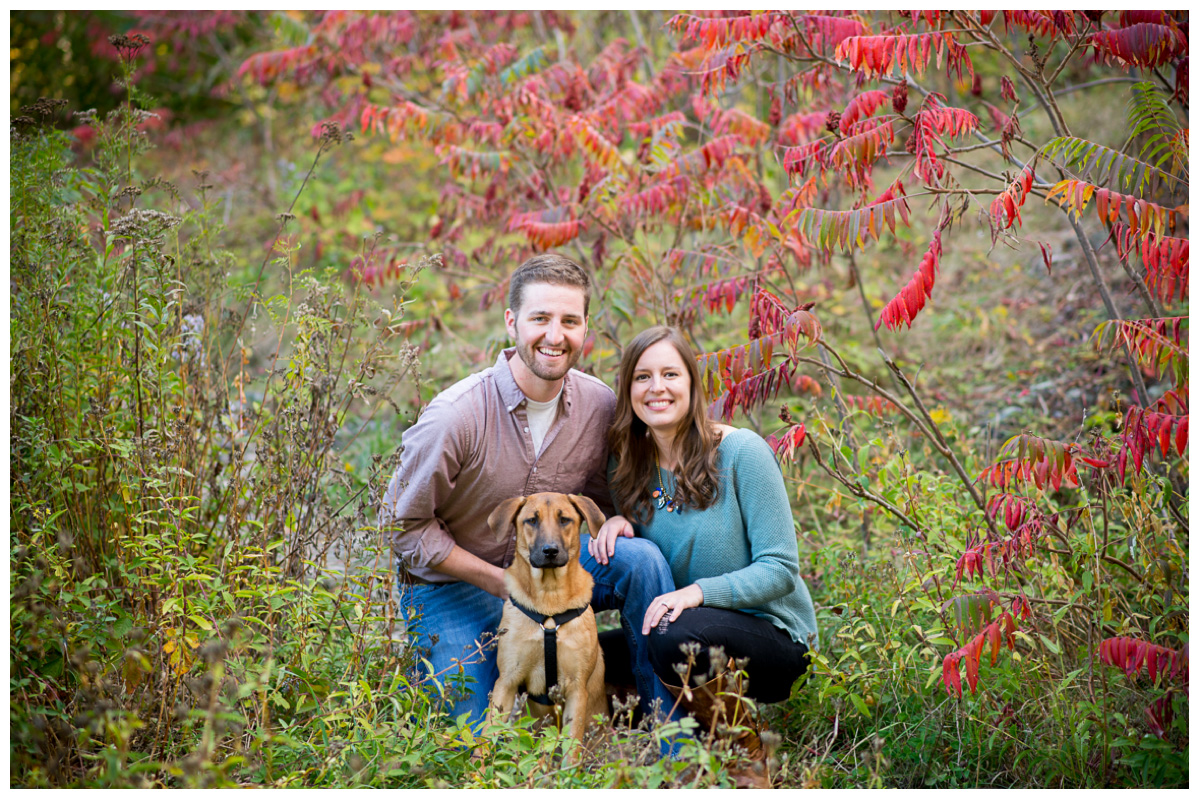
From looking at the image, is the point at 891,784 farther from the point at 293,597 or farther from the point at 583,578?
the point at 293,597

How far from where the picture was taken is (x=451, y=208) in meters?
7.03

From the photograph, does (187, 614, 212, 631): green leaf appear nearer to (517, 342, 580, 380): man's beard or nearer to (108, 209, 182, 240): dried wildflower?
(108, 209, 182, 240): dried wildflower

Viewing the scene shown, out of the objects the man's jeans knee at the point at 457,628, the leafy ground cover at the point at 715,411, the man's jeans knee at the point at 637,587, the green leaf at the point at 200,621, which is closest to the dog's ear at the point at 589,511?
the man's jeans knee at the point at 637,587

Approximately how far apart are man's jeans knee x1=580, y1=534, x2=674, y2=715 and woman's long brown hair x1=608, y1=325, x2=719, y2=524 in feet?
0.72

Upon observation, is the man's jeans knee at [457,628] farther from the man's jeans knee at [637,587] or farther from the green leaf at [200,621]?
the green leaf at [200,621]

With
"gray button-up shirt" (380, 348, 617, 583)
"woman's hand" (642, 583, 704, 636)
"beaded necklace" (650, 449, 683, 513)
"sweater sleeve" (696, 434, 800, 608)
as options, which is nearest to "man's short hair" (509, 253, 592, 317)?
"gray button-up shirt" (380, 348, 617, 583)

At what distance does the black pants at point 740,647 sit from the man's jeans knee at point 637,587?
16cm

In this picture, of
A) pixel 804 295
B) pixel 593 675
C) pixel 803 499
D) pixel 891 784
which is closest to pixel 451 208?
pixel 804 295

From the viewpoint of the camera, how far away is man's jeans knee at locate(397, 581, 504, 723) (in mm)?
3555

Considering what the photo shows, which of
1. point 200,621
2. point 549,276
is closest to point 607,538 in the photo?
point 549,276

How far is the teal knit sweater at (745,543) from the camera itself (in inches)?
131

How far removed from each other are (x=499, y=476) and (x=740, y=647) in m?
1.22

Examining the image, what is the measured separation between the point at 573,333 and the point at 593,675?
1410mm

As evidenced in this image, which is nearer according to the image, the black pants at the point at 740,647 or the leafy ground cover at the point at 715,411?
the leafy ground cover at the point at 715,411
